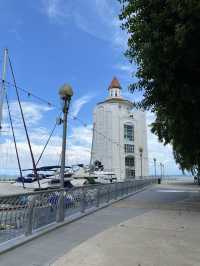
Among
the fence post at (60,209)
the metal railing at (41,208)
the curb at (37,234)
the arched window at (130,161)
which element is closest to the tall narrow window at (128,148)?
the arched window at (130,161)

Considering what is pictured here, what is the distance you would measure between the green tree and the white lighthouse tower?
6584 centimetres

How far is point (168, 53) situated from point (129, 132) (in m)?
78.3

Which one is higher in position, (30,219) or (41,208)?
(41,208)

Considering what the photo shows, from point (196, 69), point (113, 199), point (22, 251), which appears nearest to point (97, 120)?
point (113, 199)

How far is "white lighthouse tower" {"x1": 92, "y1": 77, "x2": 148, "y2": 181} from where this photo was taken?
8262cm

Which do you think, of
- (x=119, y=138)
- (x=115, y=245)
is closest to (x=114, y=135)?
(x=119, y=138)

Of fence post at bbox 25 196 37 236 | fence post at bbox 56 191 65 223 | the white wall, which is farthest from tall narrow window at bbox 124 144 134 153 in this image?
fence post at bbox 25 196 37 236

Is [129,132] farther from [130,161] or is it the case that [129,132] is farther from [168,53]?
[168,53]

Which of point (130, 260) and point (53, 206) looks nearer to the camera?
point (130, 260)

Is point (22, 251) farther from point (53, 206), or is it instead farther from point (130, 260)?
point (53, 206)

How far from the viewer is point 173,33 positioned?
1183 cm

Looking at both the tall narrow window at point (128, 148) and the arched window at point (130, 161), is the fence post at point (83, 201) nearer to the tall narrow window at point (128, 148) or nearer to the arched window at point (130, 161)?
the arched window at point (130, 161)

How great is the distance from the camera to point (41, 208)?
9.74 meters

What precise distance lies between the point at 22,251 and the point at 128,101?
287ft
